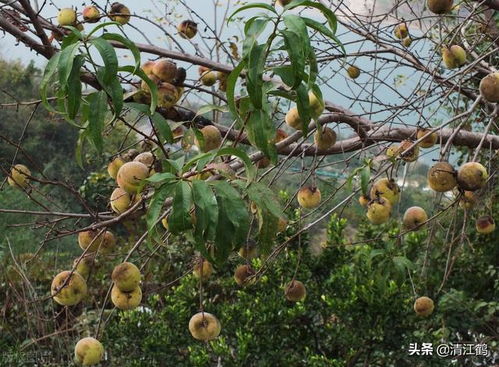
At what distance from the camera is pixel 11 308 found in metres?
3.68

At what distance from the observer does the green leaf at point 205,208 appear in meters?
0.90

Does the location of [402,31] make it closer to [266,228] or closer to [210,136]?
[210,136]

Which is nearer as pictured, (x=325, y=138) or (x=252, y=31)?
(x=252, y=31)

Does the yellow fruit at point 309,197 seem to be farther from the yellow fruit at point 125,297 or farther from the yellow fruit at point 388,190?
the yellow fruit at point 125,297

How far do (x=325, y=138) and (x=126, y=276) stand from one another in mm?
623


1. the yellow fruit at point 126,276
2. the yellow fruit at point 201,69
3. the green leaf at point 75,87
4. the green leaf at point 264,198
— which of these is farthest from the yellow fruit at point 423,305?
the green leaf at point 75,87

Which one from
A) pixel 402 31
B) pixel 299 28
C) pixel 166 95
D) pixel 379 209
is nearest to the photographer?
pixel 299 28

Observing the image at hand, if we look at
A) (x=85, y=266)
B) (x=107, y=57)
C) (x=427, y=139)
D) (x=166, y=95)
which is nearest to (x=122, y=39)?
(x=107, y=57)

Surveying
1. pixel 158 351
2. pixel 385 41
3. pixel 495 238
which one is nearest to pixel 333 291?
pixel 158 351

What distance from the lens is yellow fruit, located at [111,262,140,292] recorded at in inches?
52.4

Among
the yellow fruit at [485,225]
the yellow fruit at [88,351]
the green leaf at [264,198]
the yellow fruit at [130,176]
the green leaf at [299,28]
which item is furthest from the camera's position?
the yellow fruit at [485,225]

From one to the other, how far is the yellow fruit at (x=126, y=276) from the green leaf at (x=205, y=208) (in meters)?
0.46

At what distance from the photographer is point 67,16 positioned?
5.85ft

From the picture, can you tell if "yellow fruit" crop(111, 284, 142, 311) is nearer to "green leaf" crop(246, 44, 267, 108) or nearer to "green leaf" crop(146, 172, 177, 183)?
"green leaf" crop(146, 172, 177, 183)
